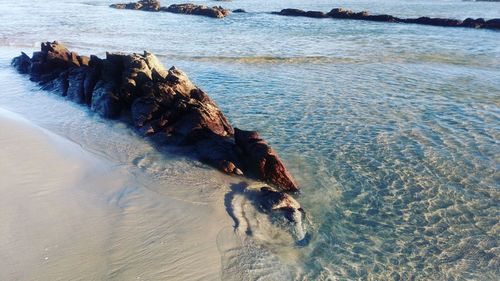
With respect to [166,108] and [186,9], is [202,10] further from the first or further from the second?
[166,108]

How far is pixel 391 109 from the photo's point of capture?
39.3 feet

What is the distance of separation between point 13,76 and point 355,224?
15.4 metres

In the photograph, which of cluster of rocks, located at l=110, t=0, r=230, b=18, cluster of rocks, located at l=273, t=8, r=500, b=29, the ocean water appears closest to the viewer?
the ocean water

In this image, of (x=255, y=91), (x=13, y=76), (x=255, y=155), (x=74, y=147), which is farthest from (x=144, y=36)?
(x=255, y=155)

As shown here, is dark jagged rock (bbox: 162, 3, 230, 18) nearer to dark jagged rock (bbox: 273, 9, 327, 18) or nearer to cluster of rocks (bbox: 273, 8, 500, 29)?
dark jagged rock (bbox: 273, 9, 327, 18)

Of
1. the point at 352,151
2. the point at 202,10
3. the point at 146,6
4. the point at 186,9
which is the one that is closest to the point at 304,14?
the point at 202,10

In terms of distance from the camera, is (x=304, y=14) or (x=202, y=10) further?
(x=202, y=10)

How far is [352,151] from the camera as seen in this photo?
9109mm

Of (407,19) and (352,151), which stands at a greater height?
(407,19)

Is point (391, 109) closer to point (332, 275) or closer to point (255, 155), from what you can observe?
point (255, 155)

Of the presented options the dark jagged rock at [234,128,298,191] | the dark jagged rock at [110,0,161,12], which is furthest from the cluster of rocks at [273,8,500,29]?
the dark jagged rock at [234,128,298,191]

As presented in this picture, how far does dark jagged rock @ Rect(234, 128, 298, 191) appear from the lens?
756cm

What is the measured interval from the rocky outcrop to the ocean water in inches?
19.3

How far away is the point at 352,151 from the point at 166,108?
4965mm
